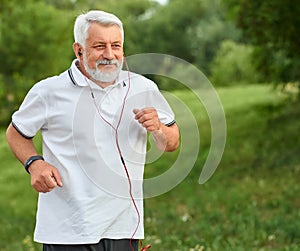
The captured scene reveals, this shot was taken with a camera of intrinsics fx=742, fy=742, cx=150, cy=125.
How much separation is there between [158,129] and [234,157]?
10874 millimetres

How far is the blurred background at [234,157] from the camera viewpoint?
8.06 meters

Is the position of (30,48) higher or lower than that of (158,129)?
higher

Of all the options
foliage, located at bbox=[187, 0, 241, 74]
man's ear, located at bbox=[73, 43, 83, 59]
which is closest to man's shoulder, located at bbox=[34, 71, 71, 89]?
man's ear, located at bbox=[73, 43, 83, 59]

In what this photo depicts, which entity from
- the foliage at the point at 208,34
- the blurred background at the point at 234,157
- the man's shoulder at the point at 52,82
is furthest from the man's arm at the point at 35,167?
the foliage at the point at 208,34

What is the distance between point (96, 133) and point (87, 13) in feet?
1.88

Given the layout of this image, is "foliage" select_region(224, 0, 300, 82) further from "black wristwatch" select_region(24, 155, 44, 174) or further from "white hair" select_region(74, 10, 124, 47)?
"black wristwatch" select_region(24, 155, 44, 174)

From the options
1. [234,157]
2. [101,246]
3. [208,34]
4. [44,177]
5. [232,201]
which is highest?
[208,34]

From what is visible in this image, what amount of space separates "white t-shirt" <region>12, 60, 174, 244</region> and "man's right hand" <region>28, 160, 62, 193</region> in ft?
0.33

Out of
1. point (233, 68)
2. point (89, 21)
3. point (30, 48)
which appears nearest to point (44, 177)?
point (89, 21)

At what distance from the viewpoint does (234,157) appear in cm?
1414

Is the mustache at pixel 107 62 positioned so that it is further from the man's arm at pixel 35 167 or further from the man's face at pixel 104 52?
the man's arm at pixel 35 167

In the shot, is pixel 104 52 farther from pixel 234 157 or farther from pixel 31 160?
pixel 234 157

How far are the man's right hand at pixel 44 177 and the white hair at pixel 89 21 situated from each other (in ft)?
1.98

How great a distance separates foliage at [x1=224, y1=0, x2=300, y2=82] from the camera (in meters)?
12.2
